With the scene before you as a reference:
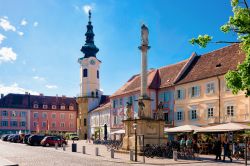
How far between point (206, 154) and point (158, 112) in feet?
18.1

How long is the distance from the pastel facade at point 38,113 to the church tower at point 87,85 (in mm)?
15226

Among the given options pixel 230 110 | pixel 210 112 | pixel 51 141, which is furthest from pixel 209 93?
pixel 51 141

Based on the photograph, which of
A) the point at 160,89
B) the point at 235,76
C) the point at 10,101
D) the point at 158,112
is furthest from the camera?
the point at 10,101

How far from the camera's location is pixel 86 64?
84438mm

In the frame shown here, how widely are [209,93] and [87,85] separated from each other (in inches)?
1778

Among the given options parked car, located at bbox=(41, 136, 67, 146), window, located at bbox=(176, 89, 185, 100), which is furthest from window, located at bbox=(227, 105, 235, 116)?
parked car, located at bbox=(41, 136, 67, 146)

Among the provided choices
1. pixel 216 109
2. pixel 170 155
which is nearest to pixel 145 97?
pixel 170 155

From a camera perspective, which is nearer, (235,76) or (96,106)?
(235,76)

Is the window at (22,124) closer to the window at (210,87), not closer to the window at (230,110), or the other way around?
the window at (210,87)

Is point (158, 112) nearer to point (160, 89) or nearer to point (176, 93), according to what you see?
point (176, 93)

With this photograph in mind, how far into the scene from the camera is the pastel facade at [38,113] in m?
98.6

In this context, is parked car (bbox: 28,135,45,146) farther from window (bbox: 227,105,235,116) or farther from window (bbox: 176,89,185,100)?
window (bbox: 227,105,235,116)

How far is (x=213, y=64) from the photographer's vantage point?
44.8 meters

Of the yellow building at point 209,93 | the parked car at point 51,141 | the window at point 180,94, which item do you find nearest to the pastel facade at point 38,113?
the parked car at point 51,141
